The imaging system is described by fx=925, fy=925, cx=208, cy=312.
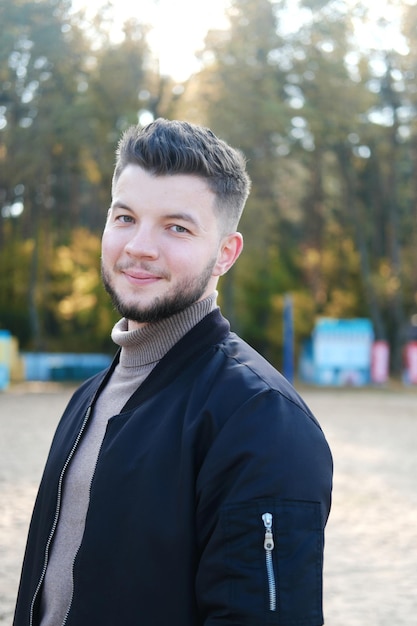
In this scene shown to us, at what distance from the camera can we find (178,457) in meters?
1.74

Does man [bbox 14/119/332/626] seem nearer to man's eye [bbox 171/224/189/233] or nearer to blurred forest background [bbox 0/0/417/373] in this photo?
man's eye [bbox 171/224/189/233]

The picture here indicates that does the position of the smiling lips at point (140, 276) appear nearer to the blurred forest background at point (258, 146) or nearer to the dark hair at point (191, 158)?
the dark hair at point (191, 158)

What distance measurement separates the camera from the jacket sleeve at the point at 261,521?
162 cm

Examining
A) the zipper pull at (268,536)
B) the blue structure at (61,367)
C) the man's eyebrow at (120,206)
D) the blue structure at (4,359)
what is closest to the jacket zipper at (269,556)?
the zipper pull at (268,536)

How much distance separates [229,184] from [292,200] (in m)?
32.6

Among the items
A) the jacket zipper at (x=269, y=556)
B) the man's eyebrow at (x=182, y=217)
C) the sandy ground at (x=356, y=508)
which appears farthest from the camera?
the sandy ground at (x=356, y=508)

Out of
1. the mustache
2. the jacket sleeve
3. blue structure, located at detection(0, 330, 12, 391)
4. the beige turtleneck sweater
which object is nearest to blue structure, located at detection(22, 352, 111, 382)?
→ blue structure, located at detection(0, 330, 12, 391)

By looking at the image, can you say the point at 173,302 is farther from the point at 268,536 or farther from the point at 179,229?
the point at 268,536

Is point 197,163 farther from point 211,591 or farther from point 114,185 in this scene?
point 211,591

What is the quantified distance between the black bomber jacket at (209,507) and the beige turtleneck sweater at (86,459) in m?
0.10

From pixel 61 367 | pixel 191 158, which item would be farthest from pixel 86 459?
pixel 61 367

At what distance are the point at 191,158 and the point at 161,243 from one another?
184 mm

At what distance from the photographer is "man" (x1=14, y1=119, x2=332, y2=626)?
1.64 meters

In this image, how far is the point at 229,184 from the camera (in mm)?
1949
